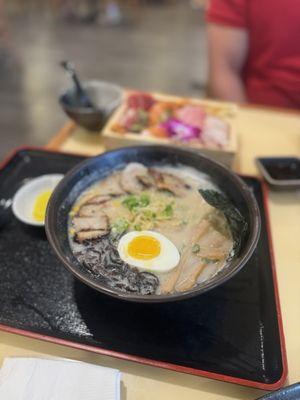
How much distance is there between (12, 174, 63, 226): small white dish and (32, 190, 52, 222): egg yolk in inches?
0.5

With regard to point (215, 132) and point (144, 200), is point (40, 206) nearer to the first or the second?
point (144, 200)

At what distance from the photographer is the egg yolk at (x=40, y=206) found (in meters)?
1.35

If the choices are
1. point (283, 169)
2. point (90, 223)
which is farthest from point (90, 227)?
point (283, 169)

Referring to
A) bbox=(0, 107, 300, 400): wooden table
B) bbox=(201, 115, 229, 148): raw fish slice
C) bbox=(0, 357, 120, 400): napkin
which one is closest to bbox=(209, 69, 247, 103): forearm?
bbox=(0, 107, 300, 400): wooden table

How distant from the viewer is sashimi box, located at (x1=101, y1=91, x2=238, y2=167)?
5.34 ft

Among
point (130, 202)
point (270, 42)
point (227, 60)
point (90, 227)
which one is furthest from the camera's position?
point (227, 60)

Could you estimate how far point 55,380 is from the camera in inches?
34.8

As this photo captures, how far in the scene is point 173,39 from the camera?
19.8 ft

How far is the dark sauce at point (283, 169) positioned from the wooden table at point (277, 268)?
0.08 m

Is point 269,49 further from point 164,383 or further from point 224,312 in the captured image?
point 164,383

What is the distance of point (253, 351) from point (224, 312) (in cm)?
13

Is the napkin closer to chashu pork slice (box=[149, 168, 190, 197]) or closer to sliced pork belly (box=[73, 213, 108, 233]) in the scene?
sliced pork belly (box=[73, 213, 108, 233])

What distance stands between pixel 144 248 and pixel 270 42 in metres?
1.59

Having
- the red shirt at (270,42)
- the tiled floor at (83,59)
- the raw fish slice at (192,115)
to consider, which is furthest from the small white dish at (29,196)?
the tiled floor at (83,59)
